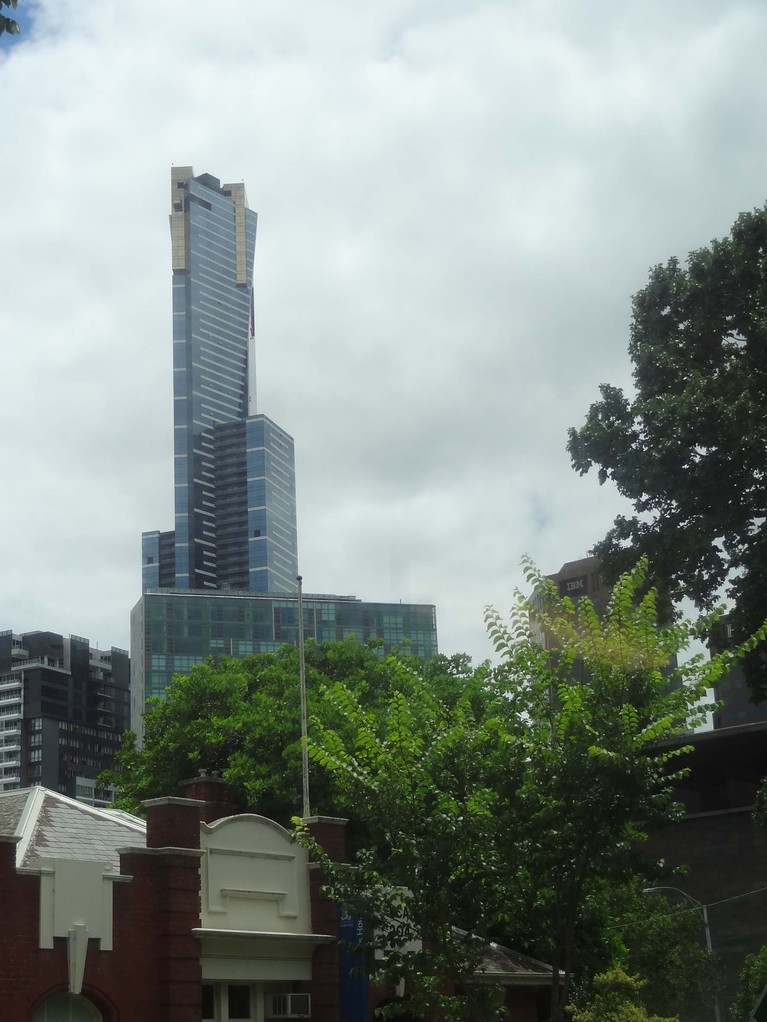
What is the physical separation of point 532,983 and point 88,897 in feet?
42.2

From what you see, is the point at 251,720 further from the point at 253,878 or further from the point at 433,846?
the point at 433,846

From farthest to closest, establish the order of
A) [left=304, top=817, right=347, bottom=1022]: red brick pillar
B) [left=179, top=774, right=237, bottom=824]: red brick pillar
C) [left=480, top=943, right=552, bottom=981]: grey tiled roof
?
[left=480, top=943, right=552, bottom=981]: grey tiled roof → [left=179, top=774, right=237, bottom=824]: red brick pillar → [left=304, top=817, right=347, bottom=1022]: red brick pillar

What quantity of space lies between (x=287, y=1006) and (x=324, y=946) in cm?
159

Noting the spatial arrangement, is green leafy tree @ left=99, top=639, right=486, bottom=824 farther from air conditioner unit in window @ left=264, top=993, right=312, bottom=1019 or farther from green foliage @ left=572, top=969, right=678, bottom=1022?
air conditioner unit in window @ left=264, top=993, right=312, bottom=1019

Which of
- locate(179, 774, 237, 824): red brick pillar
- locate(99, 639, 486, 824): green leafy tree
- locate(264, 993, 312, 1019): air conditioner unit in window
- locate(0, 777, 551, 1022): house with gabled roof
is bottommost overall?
locate(264, 993, 312, 1019): air conditioner unit in window

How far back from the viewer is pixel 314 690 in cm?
4588

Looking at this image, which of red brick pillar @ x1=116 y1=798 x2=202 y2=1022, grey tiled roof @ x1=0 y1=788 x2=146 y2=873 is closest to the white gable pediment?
red brick pillar @ x1=116 y1=798 x2=202 y2=1022

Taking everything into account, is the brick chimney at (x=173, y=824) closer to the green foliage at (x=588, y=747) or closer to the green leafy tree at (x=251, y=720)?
the green foliage at (x=588, y=747)

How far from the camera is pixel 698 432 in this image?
3484 centimetres

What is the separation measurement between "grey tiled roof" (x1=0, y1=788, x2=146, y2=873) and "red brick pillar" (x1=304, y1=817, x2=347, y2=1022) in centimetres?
373

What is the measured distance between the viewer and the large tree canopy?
34781mm

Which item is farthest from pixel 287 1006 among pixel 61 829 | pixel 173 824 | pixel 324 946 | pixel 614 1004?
pixel 614 1004

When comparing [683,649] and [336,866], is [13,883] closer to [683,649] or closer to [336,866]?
[336,866]

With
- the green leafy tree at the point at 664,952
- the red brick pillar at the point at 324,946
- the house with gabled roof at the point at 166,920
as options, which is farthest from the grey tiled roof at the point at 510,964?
the green leafy tree at the point at 664,952
